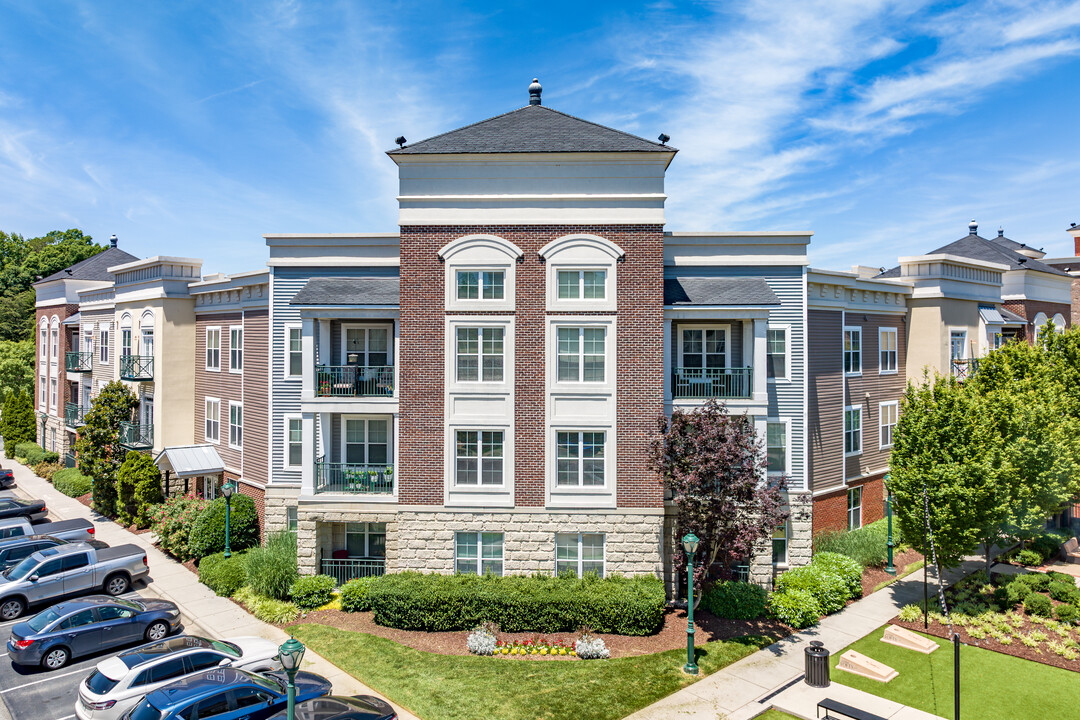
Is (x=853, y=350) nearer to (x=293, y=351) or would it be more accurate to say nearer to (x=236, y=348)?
(x=293, y=351)

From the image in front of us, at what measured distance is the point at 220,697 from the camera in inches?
452

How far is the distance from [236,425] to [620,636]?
60.9ft

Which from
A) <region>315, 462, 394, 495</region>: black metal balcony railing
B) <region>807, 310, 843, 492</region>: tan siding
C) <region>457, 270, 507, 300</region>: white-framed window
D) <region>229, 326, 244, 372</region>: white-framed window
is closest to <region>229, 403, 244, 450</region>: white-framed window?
<region>229, 326, 244, 372</region>: white-framed window

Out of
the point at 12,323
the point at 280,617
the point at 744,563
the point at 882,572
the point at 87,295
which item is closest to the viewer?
the point at 280,617

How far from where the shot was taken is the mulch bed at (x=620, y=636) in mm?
16203

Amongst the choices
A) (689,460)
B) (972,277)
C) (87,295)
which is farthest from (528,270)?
(87,295)

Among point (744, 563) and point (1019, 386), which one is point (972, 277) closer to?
point (1019, 386)

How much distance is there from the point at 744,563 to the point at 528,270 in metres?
12.1

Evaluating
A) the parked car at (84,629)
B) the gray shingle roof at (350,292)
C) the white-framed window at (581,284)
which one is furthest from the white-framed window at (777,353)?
the parked car at (84,629)

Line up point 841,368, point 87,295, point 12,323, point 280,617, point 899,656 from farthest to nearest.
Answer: point 12,323
point 87,295
point 841,368
point 280,617
point 899,656

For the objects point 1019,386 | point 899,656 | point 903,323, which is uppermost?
point 903,323

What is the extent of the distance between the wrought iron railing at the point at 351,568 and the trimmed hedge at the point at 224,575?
2.65 meters

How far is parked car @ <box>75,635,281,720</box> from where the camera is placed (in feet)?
40.2

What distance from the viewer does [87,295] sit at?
3678 centimetres
